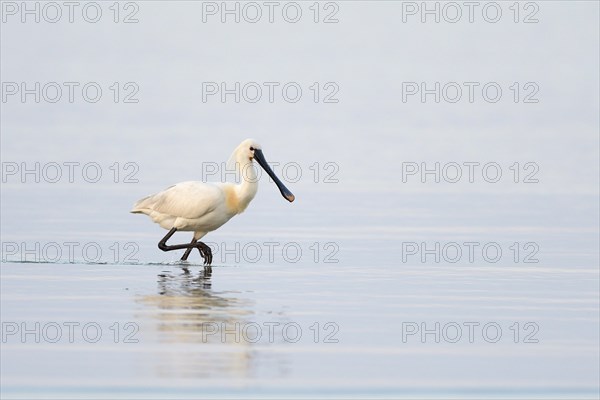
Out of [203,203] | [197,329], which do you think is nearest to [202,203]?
[203,203]

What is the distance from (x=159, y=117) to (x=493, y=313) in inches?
1116

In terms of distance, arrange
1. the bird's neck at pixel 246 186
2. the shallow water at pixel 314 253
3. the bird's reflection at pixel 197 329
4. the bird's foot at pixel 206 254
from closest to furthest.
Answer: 1. the bird's reflection at pixel 197 329
2. the shallow water at pixel 314 253
3. the bird's foot at pixel 206 254
4. the bird's neck at pixel 246 186

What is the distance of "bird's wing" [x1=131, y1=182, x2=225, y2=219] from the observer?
17.7m

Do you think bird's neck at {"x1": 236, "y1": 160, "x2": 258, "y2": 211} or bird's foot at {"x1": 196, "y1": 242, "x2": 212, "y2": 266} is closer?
bird's foot at {"x1": 196, "y1": 242, "x2": 212, "y2": 266}

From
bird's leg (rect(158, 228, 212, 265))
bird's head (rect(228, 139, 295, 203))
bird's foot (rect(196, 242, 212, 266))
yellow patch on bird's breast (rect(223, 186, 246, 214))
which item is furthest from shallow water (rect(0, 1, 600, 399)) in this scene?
bird's head (rect(228, 139, 295, 203))

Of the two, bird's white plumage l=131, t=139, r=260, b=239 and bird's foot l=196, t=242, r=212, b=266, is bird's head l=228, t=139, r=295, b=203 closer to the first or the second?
bird's white plumage l=131, t=139, r=260, b=239

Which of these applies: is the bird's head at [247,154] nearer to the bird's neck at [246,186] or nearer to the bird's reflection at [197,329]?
the bird's neck at [246,186]

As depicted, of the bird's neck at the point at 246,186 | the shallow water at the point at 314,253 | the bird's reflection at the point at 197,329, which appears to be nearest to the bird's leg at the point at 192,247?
the shallow water at the point at 314,253

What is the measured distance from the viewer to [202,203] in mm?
17656

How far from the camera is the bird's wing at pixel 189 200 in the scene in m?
17.7

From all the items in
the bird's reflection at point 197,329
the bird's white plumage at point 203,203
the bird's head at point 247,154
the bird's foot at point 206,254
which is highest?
the bird's head at point 247,154

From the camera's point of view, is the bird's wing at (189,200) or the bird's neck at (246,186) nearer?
the bird's wing at (189,200)

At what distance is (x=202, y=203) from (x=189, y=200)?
16 centimetres

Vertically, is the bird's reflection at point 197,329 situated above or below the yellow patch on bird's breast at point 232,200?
below
